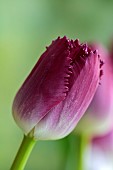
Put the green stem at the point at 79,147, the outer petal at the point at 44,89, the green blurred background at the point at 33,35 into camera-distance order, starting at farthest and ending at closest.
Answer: the green blurred background at the point at 33,35 → the green stem at the point at 79,147 → the outer petal at the point at 44,89

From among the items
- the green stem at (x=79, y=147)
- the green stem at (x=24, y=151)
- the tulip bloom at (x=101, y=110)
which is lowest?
the green stem at (x=24, y=151)

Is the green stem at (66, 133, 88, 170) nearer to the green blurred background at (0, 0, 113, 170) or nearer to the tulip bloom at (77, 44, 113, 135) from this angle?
the tulip bloom at (77, 44, 113, 135)

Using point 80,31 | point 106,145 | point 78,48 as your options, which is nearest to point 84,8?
point 80,31

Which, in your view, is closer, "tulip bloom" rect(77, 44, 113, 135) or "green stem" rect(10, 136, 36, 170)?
"green stem" rect(10, 136, 36, 170)

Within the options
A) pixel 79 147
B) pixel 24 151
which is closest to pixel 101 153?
pixel 79 147

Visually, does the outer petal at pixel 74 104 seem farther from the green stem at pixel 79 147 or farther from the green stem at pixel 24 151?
the green stem at pixel 79 147

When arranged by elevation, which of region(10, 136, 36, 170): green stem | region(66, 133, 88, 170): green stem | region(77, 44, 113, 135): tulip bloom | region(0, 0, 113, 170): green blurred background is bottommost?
region(10, 136, 36, 170): green stem

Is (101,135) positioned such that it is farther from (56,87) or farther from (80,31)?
(80,31)

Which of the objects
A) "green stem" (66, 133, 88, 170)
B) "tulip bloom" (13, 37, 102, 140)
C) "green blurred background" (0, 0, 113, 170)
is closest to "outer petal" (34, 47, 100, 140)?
"tulip bloom" (13, 37, 102, 140)

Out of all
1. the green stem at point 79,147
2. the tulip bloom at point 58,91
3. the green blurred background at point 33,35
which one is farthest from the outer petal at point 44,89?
the green blurred background at point 33,35
